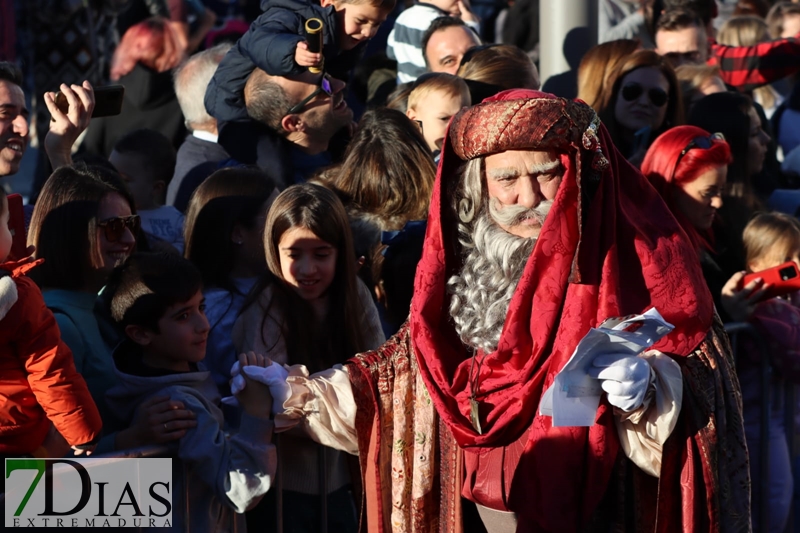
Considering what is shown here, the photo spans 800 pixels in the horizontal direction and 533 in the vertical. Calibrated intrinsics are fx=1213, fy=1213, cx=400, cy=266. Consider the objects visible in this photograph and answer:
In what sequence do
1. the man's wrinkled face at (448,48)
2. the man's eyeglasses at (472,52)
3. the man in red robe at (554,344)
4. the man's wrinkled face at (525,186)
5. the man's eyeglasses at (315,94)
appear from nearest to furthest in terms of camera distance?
the man in red robe at (554,344) < the man's wrinkled face at (525,186) < the man's eyeglasses at (315,94) < the man's eyeglasses at (472,52) < the man's wrinkled face at (448,48)

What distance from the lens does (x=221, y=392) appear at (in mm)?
4184

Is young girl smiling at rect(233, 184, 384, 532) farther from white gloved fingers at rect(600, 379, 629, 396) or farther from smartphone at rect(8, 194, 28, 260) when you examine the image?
white gloved fingers at rect(600, 379, 629, 396)

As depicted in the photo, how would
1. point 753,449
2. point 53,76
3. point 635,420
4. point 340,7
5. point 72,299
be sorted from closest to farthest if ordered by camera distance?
1. point 635,420
2. point 72,299
3. point 753,449
4. point 340,7
5. point 53,76

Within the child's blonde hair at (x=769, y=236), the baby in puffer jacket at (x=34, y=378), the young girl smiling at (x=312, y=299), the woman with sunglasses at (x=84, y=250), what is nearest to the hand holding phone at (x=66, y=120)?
the woman with sunglasses at (x=84, y=250)

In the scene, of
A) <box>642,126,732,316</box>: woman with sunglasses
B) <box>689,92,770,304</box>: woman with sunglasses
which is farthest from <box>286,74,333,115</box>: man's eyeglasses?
<box>689,92,770,304</box>: woman with sunglasses

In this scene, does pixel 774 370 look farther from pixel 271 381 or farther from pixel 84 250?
pixel 84 250

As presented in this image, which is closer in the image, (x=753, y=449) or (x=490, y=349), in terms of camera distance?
(x=490, y=349)

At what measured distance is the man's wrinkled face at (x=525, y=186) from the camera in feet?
11.0

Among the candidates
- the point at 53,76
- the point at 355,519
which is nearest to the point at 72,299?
the point at 355,519

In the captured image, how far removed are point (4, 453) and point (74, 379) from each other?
0.31 metres

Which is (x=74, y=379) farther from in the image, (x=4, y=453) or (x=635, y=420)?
(x=635, y=420)

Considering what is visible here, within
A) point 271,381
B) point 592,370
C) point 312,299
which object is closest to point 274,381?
point 271,381

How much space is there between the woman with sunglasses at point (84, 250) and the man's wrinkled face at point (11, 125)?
46cm

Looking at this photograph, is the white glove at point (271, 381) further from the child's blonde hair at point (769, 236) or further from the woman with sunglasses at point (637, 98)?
the woman with sunglasses at point (637, 98)
